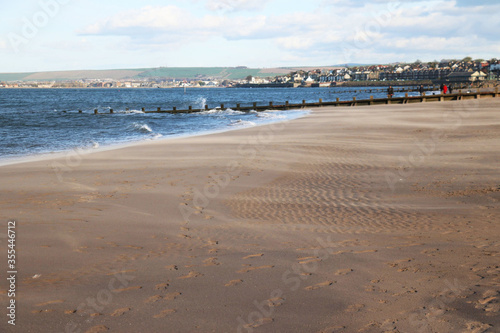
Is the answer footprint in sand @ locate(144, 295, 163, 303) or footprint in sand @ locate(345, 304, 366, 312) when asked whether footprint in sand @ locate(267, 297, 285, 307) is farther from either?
footprint in sand @ locate(144, 295, 163, 303)

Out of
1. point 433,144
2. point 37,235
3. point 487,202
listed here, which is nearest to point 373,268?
point 487,202

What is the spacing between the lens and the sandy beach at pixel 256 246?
458 centimetres

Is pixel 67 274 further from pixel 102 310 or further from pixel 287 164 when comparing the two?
pixel 287 164

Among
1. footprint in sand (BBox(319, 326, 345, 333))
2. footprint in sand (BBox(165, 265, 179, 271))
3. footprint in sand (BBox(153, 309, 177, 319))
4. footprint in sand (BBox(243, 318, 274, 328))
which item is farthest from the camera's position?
footprint in sand (BBox(165, 265, 179, 271))

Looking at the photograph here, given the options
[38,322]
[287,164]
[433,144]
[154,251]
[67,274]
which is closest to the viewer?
[38,322]

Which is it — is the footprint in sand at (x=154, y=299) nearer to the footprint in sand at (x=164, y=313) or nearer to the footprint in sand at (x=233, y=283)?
the footprint in sand at (x=164, y=313)

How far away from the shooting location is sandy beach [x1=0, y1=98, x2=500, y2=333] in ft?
15.0

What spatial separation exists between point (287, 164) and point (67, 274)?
8.51m

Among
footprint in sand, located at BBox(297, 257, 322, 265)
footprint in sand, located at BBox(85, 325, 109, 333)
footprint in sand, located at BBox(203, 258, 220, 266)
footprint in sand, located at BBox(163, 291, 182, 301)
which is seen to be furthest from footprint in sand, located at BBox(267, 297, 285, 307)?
footprint in sand, located at BBox(85, 325, 109, 333)

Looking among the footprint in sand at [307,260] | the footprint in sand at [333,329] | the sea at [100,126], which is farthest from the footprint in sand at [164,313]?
the sea at [100,126]

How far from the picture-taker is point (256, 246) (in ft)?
21.8

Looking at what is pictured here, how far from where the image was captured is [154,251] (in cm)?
639

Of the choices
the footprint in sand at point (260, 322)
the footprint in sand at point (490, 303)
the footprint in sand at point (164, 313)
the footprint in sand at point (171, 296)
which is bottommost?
the footprint in sand at point (260, 322)
